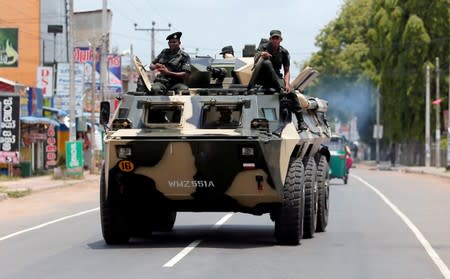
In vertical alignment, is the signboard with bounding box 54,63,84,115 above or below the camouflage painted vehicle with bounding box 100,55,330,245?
above

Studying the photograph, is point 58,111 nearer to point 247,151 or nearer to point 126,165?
point 126,165

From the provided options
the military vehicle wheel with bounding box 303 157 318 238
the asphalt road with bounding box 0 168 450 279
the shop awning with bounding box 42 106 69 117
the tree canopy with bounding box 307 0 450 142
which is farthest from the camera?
the tree canopy with bounding box 307 0 450 142

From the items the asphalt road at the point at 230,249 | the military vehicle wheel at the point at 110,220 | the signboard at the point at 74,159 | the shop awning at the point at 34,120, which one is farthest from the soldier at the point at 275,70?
the shop awning at the point at 34,120

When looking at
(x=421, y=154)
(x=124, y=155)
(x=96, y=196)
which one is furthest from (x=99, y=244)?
(x=421, y=154)

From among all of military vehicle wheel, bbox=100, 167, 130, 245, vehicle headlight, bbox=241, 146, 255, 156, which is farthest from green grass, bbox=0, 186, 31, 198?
vehicle headlight, bbox=241, 146, 255, 156

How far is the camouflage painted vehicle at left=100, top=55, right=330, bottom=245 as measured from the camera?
51.5 feet

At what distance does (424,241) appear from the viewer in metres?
17.7

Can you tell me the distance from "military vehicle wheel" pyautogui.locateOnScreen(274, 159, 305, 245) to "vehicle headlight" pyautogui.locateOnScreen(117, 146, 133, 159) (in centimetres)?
228

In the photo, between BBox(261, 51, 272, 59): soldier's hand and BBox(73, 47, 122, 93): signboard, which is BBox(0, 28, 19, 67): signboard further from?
BBox(261, 51, 272, 59): soldier's hand

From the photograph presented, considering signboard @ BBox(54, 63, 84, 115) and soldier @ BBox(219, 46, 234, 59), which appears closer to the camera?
soldier @ BBox(219, 46, 234, 59)

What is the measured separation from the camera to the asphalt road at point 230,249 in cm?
1333

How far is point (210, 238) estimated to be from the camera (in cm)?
1797

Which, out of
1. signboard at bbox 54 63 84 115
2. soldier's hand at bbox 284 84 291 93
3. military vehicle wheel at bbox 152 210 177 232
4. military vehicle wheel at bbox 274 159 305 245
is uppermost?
signboard at bbox 54 63 84 115

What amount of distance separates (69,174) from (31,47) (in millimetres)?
21769
